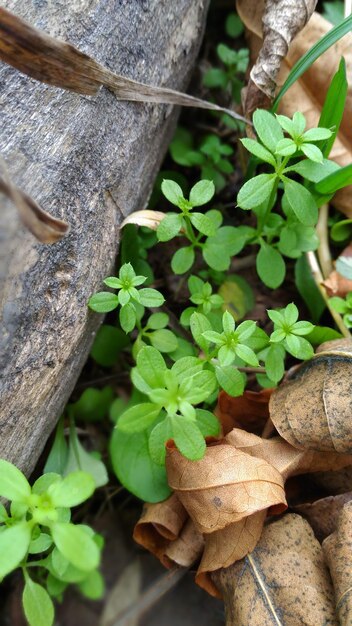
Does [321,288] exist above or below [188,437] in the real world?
below

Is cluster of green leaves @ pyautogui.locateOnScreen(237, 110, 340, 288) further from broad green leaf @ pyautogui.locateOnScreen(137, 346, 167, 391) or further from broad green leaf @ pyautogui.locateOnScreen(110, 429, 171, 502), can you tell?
broad green leaf @ pyautogui.locateOnScreen(110, 429, 171, 502)

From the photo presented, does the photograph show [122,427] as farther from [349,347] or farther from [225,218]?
[225,218]

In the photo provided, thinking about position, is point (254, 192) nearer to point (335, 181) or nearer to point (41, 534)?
point (335, 181)

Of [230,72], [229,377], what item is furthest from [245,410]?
[230,72]

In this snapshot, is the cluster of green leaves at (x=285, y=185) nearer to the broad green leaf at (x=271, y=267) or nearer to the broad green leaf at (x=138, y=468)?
the broad green leaf at (x=271, y=267)

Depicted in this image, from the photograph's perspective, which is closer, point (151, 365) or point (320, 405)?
point (151, 365)

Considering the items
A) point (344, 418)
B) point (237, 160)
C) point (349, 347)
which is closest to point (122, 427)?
point (344, 418)

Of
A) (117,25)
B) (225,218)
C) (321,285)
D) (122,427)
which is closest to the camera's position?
(122,427)

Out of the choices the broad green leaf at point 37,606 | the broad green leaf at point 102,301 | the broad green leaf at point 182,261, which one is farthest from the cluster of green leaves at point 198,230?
the broad green leaf at point 37,606
